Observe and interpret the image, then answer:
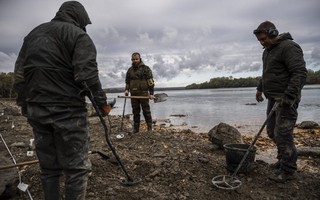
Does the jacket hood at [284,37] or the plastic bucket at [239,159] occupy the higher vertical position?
the jacket hood at [284,37]

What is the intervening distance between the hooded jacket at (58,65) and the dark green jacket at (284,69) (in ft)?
10.8

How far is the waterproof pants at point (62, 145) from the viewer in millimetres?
3031

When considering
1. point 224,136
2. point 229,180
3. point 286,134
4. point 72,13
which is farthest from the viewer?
point 224,136

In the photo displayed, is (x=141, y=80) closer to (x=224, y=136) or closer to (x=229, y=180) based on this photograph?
(x=224, y=136)

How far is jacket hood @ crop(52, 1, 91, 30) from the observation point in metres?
3.36

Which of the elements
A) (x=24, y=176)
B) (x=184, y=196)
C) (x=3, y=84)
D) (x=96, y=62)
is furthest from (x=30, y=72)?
(x=3, y=84)

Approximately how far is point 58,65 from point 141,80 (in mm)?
6154

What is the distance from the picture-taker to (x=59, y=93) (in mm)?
3033

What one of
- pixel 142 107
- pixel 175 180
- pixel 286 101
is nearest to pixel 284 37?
pixel 286 101

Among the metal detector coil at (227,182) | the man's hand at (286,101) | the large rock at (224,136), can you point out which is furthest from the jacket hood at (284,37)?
the large rock at (224,136)

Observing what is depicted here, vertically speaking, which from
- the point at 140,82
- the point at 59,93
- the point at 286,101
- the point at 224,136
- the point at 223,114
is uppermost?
the point at 140,82

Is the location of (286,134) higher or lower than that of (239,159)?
higher

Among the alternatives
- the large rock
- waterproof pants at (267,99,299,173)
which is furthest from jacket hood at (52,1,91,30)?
the large rock

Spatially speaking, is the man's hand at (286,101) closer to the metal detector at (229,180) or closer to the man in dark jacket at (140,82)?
the metal detector at (229,180)
